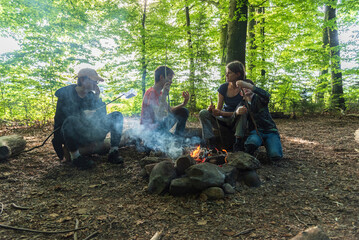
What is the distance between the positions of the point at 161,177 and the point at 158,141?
1.52 meters

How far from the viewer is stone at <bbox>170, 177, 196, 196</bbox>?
237 cm

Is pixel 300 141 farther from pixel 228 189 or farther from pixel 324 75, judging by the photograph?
pixel 324 75

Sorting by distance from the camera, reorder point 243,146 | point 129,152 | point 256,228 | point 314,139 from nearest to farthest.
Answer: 1. point 256,228
2. point 243,146
3. point 129,152
4. point 314,139

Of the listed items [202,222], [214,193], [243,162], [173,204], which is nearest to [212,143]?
[243,162]

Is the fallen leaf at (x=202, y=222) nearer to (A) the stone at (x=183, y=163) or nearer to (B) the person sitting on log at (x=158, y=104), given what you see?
(A) the stone at (x=183, y=163)

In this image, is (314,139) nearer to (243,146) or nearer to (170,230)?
(243,146)

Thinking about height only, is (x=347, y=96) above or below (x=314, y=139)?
above

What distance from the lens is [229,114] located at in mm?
3682

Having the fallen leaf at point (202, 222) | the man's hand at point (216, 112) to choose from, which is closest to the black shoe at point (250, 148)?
the man's hand at point (216, 112)

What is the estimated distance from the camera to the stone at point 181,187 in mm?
2365

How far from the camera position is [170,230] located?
1826 mm

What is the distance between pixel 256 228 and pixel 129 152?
2870 mm

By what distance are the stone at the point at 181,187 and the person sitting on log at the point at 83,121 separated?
1478 millimetres

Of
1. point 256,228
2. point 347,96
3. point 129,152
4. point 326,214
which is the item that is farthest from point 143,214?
point 347,96
